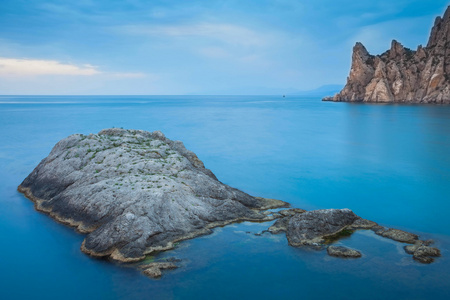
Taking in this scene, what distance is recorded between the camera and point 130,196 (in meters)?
19.0

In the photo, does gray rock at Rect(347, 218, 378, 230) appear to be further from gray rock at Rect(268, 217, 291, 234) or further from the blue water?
gray rock at Rect(268, 217, 291, 234)

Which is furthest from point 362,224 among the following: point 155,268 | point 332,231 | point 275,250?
point 155,268

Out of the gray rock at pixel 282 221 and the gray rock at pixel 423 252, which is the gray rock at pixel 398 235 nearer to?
the gray rock at pixel 423 252

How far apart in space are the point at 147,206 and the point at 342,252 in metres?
9.62

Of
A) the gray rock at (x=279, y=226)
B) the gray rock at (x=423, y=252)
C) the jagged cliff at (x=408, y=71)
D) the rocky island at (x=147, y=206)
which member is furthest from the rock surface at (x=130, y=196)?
the jagged cliff at (x=408, y=71)

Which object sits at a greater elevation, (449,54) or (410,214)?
(449,54)

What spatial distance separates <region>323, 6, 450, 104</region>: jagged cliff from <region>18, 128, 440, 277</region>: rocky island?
381 ft

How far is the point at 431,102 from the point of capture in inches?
4692

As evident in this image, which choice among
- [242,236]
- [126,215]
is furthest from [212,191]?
[126,215]

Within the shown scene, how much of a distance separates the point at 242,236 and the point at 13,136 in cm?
5157

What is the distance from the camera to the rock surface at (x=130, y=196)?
16969 mm

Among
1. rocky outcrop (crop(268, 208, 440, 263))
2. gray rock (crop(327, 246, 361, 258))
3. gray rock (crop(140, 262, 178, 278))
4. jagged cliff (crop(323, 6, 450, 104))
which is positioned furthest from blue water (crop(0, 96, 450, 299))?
jagged cliff (crop(323, 6, 450, 104))

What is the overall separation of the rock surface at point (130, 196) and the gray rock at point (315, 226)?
247 cm

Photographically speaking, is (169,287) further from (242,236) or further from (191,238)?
(242,236)
